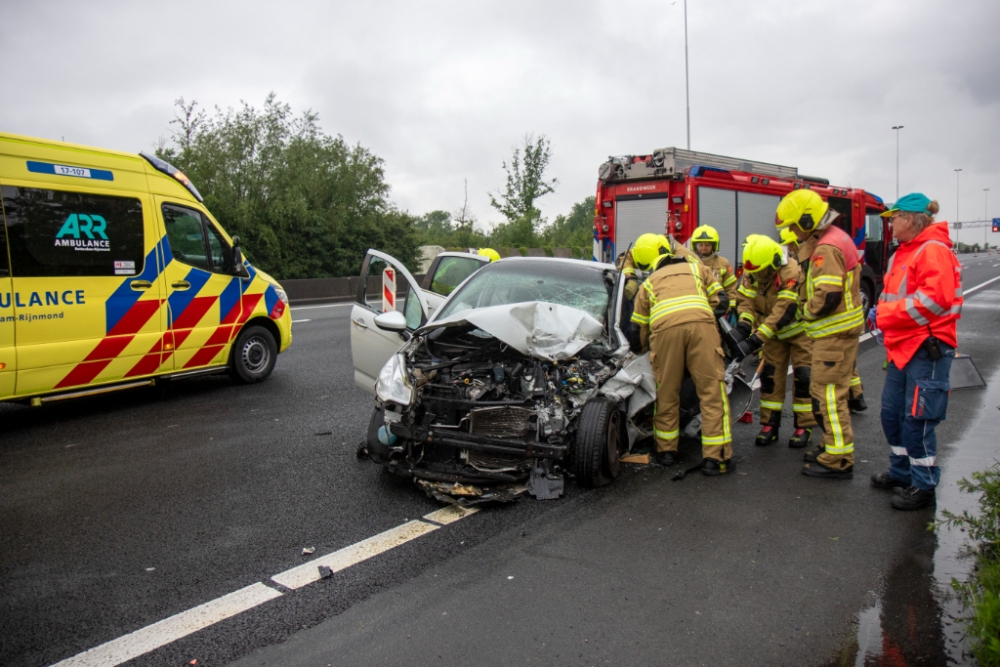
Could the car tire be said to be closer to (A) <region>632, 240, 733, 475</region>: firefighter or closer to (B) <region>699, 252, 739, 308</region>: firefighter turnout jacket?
(A) <region>632, 240, 733, 475</region>: firefighter

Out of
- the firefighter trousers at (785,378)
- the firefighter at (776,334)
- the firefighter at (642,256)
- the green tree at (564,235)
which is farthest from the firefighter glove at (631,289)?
the green tree at (564,235)

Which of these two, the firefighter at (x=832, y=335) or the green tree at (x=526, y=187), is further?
the green tree at (x=526, y=187)

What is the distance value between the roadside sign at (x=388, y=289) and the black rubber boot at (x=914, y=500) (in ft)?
14.4

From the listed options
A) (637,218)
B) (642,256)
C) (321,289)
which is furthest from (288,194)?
Answer: (642,256)

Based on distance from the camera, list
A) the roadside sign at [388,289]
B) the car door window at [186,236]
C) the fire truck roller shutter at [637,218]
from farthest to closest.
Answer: the fire truck roller shutter at [637,218] < the car door window at [186,236] < the roadside sign at [388,289]

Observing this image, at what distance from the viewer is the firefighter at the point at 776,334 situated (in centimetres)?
558

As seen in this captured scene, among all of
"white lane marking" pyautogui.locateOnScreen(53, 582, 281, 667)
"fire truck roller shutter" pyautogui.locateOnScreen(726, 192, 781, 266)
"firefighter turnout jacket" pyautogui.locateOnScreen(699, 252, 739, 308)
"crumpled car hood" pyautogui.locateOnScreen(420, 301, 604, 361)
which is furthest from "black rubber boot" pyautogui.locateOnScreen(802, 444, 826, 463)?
"fire truck roller shutter" pyautogui.locateOnScreen(726, 192, 781, 266)

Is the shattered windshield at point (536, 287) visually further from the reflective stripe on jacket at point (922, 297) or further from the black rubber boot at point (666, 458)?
the reflective stripe on jacket at point (922, 297)

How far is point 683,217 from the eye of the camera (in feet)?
38.9

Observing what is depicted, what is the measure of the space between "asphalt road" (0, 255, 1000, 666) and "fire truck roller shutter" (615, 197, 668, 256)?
6949mm

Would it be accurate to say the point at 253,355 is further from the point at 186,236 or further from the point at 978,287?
the point at 978,287

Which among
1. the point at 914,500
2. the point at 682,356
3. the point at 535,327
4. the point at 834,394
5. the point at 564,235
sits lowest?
the point at 914,500

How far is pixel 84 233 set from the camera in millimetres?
6336

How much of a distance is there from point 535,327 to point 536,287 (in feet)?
3.23
